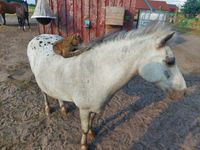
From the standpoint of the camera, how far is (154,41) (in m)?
1.76

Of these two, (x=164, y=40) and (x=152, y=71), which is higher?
(x=164, y=40)

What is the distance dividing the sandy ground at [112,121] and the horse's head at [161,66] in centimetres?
28

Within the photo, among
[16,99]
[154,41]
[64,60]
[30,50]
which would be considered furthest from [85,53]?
[16,99]

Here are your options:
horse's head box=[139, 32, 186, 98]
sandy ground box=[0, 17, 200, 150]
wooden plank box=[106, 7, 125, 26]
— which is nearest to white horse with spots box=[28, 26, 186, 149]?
horse's head box=[139, 32, 186, 98]

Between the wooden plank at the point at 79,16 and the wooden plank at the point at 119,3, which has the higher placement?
the wooden plank at the point at 119,3

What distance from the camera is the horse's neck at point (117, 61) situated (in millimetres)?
1876

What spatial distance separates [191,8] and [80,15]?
35.4m

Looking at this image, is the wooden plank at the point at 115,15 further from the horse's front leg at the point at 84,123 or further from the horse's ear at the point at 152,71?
the horse's ear at the point at 152,71

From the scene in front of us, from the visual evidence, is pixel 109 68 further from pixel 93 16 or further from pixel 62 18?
pixel 62 18

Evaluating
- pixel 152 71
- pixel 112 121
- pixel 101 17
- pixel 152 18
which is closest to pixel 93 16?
pixel 101 17

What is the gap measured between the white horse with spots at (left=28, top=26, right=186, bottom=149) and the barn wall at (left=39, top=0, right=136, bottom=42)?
148 inches

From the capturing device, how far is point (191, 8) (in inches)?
1351

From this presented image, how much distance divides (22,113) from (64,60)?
5.88ft

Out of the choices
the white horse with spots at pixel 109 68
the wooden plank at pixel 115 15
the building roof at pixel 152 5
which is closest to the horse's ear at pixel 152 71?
the white horse with spots at pixel 109 68
